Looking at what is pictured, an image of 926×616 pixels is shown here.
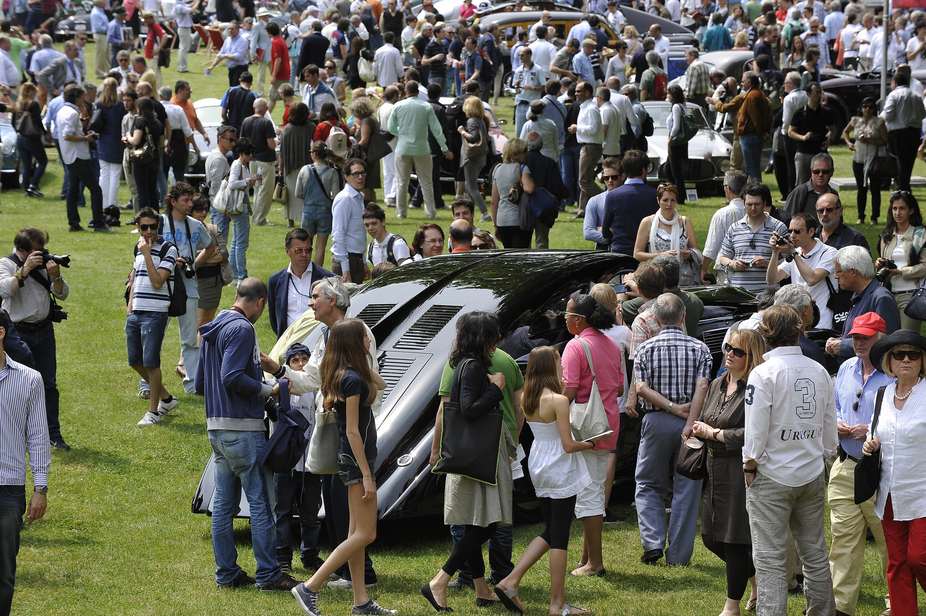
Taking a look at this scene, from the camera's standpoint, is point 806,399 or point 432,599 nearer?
point 806,399

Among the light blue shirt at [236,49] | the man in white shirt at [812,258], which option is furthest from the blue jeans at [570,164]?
the light blue shirt at [236,49]

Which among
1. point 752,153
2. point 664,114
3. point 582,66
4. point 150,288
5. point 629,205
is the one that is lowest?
point 150,288

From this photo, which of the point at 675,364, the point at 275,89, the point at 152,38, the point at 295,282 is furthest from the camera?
the point at 152,38

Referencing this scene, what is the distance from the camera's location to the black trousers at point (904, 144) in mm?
16112

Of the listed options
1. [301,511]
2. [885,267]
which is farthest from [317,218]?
[885,267]

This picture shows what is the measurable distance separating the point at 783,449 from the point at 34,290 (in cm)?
624

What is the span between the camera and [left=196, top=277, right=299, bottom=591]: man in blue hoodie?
255 inches

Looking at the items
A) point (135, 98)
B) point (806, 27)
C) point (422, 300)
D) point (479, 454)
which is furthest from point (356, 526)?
point (806, 27)

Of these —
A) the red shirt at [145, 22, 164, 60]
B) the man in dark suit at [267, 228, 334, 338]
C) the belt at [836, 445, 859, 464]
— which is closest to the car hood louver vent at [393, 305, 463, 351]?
the man in dark suit at [267, 228, 334, 338]

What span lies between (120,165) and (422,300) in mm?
10631

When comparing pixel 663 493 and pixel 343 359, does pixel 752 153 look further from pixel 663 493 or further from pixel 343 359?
pixel 343 359

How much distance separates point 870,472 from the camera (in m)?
5.74

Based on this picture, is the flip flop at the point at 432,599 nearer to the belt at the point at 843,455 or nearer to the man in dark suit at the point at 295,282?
the belt at the point at 843,455

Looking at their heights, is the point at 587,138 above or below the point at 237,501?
above
